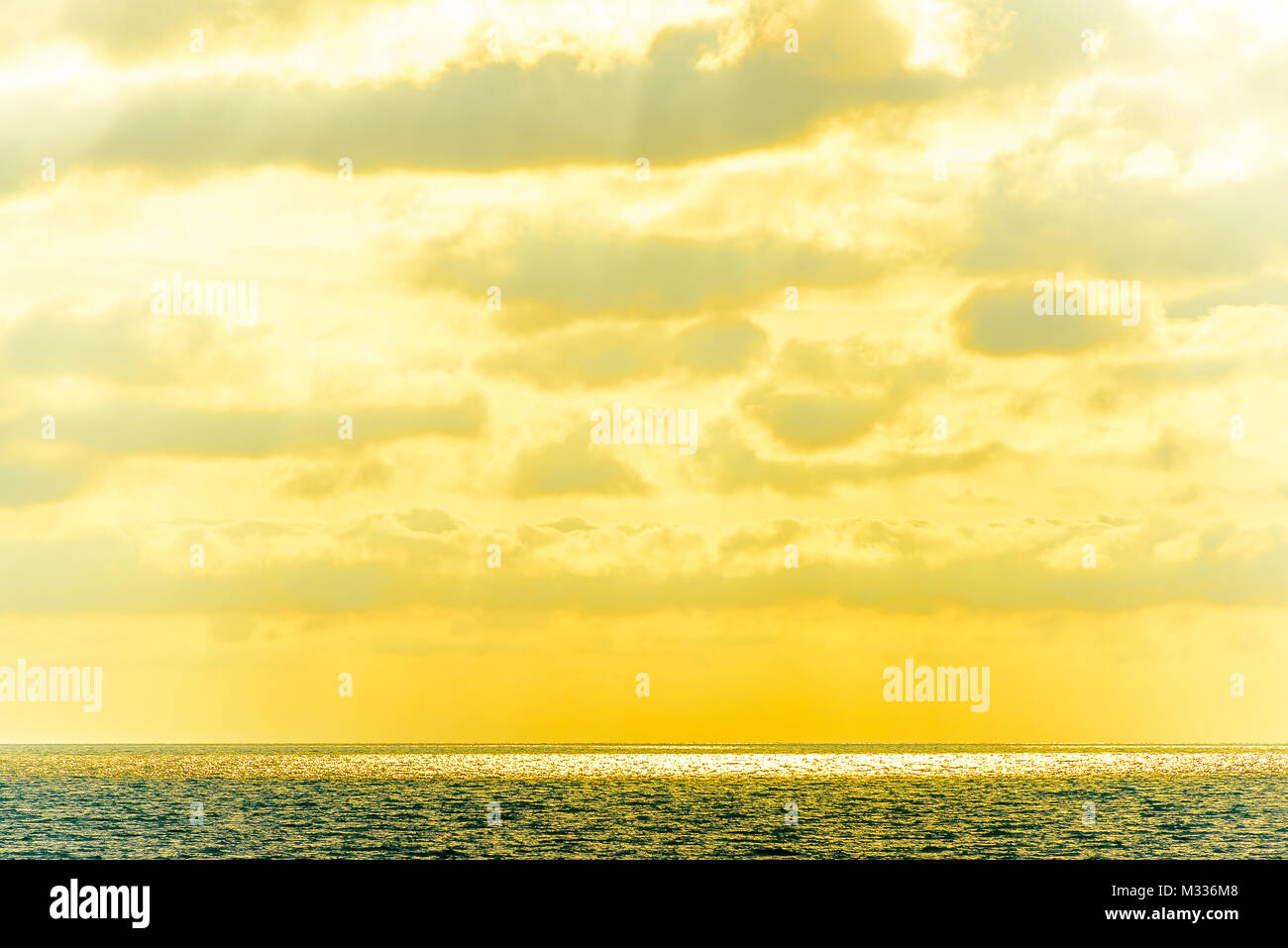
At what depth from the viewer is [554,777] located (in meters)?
155

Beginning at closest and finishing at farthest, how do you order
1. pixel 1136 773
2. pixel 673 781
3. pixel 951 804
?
pixel 951 804 → pixel 673 781 → pixel 1136 773

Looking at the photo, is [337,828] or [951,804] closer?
[337,828]
